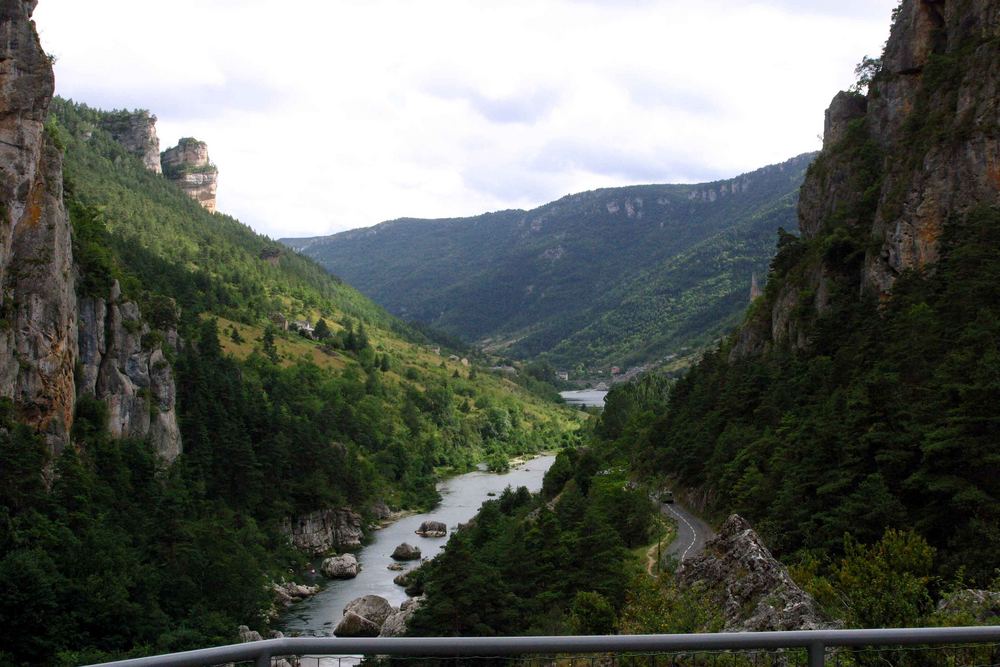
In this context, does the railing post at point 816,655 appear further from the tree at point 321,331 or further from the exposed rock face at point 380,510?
the tree at point 321,331

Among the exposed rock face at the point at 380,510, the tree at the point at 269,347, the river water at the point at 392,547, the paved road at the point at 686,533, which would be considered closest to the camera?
the paved road at the point at 686,533

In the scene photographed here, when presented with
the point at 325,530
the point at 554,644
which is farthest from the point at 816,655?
the point at 325,530

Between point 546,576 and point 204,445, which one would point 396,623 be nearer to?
Answer: point 546,576

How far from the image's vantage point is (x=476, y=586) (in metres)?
36.4

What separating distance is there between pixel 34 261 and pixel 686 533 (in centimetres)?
3829

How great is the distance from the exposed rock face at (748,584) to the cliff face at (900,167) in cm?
2175

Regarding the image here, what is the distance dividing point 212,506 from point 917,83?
54.0m

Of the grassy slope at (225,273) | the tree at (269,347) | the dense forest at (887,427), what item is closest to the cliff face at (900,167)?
the dense forest at (887,427)

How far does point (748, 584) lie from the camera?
2059cm

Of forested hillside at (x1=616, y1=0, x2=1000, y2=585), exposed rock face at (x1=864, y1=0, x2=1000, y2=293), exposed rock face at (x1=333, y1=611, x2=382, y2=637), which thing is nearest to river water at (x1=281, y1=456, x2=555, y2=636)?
exposed rock face at (x1=333, y1=611, x2=382, y2=637)

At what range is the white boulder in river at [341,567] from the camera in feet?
201

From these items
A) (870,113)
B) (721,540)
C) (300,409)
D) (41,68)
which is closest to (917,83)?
(870,113)

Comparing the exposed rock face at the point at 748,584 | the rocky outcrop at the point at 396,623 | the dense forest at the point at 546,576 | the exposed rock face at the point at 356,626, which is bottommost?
the exposed rock face at the point at 356,626

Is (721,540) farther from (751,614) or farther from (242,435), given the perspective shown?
(242,435)
